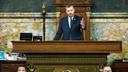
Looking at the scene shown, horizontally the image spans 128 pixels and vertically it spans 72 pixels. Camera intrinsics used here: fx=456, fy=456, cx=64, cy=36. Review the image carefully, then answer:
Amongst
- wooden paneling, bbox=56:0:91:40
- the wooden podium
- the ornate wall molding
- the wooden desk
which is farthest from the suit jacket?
the ornate wall molding

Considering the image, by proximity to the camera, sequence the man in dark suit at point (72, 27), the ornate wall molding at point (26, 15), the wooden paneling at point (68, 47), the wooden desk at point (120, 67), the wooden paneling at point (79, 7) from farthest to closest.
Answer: the ornate wall molding at point (26, 15) → the wooden paneling at point (79, 7) → the wooden desk at point (120, 67) → the man in dark suit at point (72, 27) → the wooden paneling at point (68, 47)

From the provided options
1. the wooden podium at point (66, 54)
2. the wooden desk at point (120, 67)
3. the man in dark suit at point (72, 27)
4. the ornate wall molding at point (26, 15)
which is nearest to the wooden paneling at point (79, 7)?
the ornate wall molding at point (26, 15)

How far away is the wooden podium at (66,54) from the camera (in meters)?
6.25

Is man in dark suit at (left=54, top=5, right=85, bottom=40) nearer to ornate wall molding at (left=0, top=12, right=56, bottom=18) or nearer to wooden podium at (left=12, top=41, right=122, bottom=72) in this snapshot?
wooden podium at (left=12, top=41, right=122, bottom=72)

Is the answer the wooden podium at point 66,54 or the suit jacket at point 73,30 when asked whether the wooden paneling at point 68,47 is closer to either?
the wooden podium at point 66,54

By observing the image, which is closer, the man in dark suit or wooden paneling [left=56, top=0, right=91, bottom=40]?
the man in dark suit

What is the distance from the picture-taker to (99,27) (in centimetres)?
1113

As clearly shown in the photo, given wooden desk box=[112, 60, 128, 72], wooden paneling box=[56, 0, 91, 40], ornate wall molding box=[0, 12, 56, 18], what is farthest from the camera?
ornate wall molding box=[0, 12, 56, 18]

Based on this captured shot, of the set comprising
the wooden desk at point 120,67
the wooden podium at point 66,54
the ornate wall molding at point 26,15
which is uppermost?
the ornate wall molding at point 26,15

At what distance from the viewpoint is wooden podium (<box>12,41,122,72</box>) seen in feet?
20.5

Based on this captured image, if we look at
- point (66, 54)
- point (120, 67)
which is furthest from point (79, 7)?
point (66, 54)

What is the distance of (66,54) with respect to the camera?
6336 millimetres

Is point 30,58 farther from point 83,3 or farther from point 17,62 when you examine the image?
point 83,3

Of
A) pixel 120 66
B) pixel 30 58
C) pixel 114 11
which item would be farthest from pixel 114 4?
pixel 30 58
